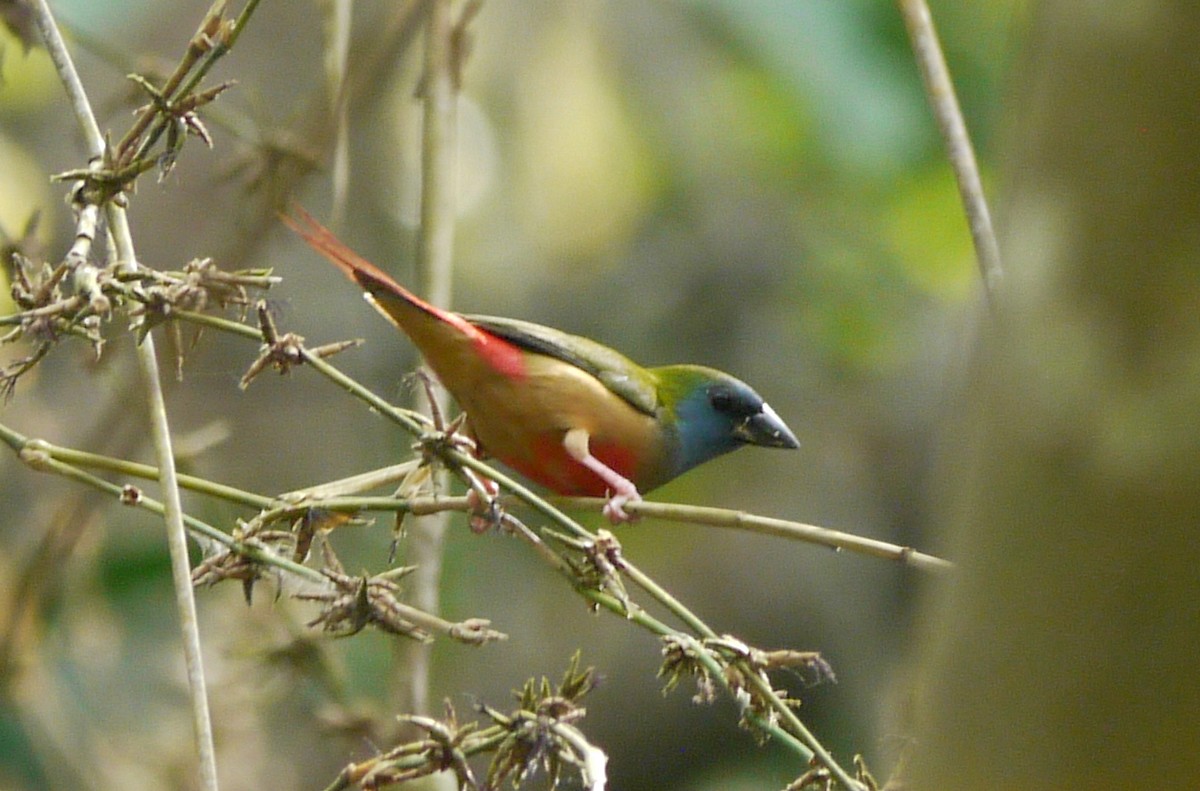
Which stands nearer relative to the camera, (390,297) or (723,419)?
(390,297)

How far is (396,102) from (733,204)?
1.88 meters

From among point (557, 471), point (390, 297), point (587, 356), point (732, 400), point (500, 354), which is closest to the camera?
point (390, 297)

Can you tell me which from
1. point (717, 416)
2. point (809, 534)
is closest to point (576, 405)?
point (717, 416)

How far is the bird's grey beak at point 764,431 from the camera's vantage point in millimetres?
3654

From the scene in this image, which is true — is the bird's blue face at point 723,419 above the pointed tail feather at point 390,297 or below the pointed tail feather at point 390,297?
below

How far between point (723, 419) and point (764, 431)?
108mm

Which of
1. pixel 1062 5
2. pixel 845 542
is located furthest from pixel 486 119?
pixel 1062 5

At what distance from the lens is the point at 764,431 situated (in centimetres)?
368

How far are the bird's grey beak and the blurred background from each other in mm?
1408

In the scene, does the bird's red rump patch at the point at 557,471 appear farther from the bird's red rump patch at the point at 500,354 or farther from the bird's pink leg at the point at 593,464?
the bird's red rump patch at the point at 500,354

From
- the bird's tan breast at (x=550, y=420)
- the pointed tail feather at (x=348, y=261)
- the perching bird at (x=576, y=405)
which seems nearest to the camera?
the pointed tail feather at (x=348, y=261)

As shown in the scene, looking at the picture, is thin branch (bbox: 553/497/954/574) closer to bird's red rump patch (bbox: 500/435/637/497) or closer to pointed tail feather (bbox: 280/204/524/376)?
pointed tail feather (bbox: 280/204/524/376)

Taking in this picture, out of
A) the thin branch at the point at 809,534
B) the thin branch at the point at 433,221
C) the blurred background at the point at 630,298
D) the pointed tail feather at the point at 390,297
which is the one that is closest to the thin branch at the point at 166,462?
the pointed tail feather at the point at 390,297

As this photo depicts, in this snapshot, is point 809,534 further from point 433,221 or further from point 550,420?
point 550,420
